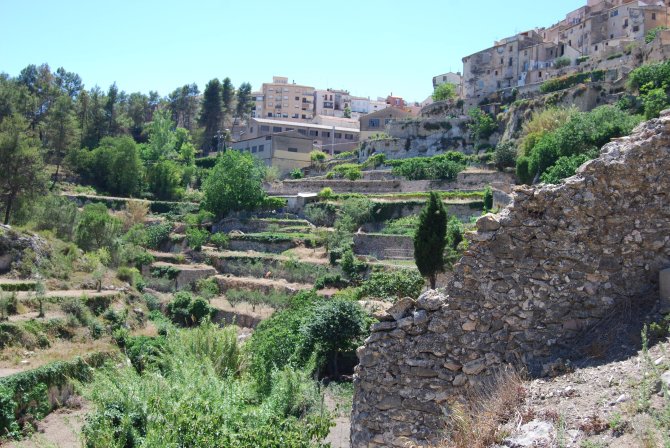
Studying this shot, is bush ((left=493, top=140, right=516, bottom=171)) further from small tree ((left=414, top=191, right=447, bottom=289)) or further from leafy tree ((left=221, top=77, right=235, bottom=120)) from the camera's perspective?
leafy tree ((left=221, top=77, right=235, bottom=120))

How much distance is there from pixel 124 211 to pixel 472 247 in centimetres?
4742

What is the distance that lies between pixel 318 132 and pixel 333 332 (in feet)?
194

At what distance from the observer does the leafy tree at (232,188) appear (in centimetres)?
4941

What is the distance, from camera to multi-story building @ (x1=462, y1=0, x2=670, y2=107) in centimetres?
6316

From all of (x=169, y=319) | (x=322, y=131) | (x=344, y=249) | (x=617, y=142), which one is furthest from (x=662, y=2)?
(x=617, y=142)

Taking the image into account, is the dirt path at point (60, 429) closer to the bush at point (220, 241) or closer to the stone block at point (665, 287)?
the stone block at point (665, 287)

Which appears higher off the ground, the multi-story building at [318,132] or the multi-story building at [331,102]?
the multi-story building at [331,102]

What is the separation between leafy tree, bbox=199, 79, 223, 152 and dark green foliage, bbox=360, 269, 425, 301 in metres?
54.9

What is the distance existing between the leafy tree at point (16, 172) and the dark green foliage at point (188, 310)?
42.4 feet

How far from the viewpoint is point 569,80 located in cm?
5556

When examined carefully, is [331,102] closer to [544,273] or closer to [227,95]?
[227,95]

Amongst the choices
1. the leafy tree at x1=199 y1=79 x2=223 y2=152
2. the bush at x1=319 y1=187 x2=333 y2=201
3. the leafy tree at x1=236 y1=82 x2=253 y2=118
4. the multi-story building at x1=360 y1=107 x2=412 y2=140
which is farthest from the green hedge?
the leafy tree at x1=236 y1=82 x2=253 y2=118

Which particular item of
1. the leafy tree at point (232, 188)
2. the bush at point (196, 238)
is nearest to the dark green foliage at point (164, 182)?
the leafy tree at point (232, 188)

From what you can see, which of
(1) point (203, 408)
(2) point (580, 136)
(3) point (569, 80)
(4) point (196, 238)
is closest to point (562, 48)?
(3) point (569, 80)
